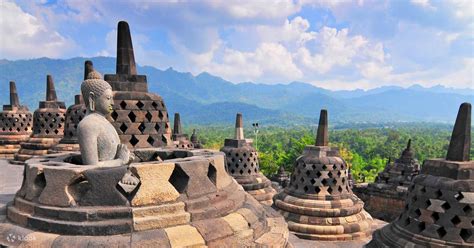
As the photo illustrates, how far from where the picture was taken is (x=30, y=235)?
319 centimetres

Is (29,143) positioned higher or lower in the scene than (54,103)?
lower

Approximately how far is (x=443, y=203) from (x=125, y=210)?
5.59m

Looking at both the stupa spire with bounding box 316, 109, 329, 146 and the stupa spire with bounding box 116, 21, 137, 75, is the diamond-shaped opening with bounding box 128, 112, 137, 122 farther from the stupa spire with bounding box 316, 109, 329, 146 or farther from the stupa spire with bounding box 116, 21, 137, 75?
the stupa spire with bounding box 316, 109, 329, 146

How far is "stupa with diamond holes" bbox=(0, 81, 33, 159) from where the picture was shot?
533 inches

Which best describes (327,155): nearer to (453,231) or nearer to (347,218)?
(347,218)

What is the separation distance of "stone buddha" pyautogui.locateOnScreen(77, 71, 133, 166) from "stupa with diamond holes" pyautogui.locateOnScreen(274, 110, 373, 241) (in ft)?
23.5

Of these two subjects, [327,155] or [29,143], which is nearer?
[327,155]

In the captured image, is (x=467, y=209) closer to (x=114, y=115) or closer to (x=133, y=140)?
(x=133, y=140)

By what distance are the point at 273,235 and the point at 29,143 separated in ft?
37.0

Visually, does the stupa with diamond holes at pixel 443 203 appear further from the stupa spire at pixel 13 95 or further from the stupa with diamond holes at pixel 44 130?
the stupa spire at pixel 13 95

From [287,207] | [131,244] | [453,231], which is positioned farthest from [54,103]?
[453,231]

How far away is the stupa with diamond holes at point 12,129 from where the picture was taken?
13.5 metres

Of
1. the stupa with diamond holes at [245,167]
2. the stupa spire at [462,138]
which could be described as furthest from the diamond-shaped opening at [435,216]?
the stupa with diamond holes at [245,167]

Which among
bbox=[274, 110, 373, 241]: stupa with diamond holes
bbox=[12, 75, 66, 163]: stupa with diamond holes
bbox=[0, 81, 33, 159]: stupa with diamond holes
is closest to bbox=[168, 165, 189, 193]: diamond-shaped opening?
bbox=[274, 110, 373, 241]: stupa with diamond holes
